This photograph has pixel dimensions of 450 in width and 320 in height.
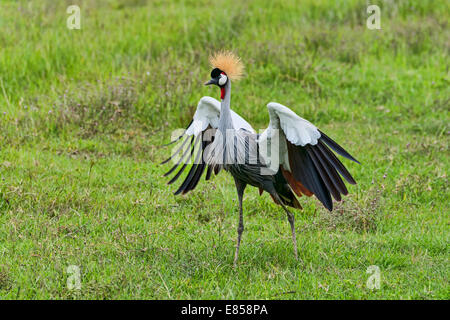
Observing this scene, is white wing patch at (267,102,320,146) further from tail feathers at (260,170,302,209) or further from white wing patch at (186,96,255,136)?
white wing patch at (186,96,255,136)

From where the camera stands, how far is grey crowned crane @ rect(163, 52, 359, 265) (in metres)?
4.61

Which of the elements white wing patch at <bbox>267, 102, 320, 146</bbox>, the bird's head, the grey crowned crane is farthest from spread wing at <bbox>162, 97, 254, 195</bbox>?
white wing patch at <bbox>267, 102, 320, 146</bbox>

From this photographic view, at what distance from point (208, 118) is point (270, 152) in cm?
87

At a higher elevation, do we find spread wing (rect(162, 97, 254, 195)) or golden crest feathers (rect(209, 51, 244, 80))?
golden crest feathers (rect(209, 51, 244, 80))

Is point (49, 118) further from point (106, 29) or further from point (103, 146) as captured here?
point (106, 29)

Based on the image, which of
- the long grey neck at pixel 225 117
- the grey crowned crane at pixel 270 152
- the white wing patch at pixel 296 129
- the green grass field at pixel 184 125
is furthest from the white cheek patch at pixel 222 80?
the green grass field at pixel 184 125

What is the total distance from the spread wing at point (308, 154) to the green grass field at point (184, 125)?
2.01 feet

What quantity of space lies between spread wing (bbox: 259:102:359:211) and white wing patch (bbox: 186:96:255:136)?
0.56 m

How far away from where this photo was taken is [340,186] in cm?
469

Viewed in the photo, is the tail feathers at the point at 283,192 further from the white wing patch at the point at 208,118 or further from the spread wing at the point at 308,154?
the white wing patch at the point at 208,118

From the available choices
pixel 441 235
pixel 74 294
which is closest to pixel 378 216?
pixel 441 235

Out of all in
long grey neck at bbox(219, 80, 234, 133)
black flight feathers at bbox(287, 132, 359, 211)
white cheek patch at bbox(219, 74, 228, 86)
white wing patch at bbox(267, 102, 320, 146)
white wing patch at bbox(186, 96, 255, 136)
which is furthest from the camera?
white wing patch at bbox(186, 96, 255, 136)
